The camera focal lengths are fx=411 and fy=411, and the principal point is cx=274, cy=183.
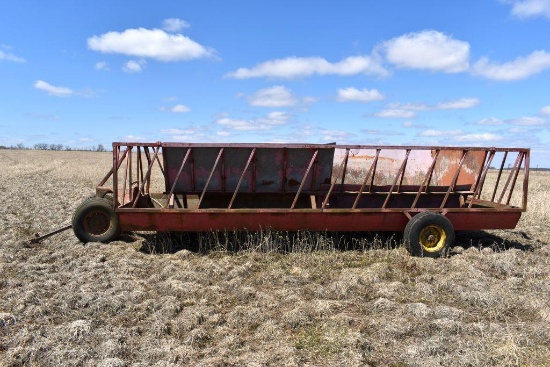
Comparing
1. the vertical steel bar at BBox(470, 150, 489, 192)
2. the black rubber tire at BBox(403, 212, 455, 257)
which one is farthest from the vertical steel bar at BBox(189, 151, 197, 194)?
the vertical steel bar at BBox(470, 150, 489, 192)

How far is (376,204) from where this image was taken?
8.61 meters

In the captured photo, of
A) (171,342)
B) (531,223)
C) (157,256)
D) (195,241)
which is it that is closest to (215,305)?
(171,342)

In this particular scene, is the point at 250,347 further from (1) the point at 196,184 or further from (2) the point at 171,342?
(1) the point at 196,184

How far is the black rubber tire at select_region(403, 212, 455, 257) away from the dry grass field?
24 cm

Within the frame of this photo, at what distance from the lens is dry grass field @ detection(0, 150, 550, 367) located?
3797mm

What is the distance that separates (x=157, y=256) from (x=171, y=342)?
3083mm

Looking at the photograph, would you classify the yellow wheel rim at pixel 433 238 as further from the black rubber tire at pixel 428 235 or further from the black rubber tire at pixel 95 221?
the black rubber tire at pixel 95 221

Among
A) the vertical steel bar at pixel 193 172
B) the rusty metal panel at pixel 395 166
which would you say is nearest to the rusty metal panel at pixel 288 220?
the vertical steel bar at pixel 193 172

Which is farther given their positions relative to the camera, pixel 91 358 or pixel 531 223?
pixel 531 223

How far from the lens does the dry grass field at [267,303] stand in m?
3.80

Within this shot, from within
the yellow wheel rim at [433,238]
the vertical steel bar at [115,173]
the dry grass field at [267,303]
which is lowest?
the dry grass field at [267,303]

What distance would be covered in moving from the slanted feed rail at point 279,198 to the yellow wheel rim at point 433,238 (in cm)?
2

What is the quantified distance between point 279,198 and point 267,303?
3.39 m

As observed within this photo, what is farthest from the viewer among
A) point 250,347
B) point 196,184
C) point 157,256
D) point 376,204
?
point 376,204
